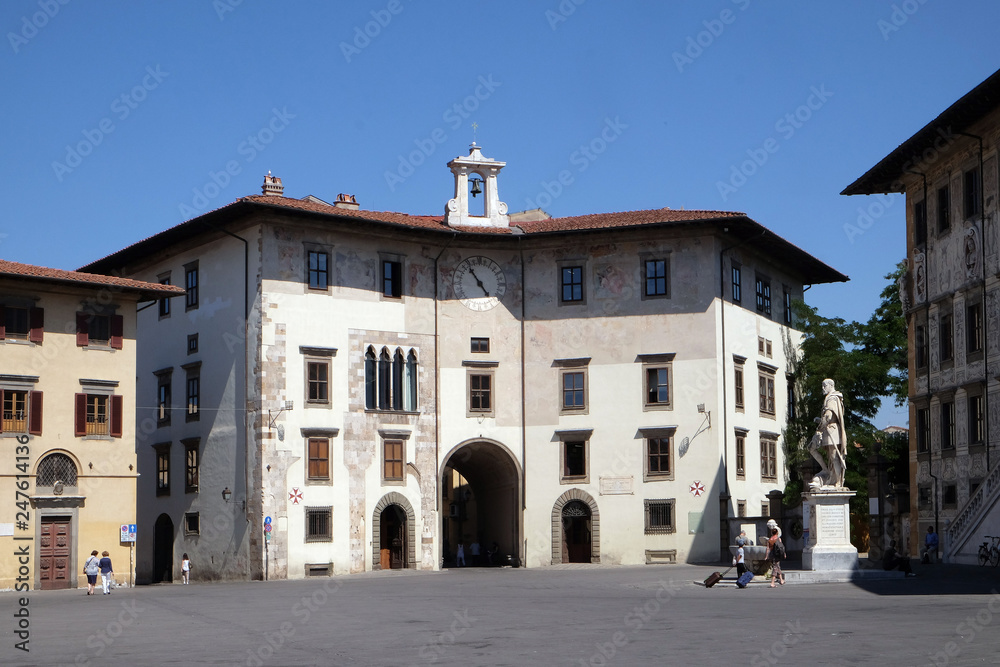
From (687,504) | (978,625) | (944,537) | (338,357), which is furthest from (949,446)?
(978,625)

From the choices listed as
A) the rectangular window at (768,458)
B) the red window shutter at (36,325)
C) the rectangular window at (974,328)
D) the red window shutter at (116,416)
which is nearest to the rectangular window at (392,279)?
the red window shutter at (116,416)

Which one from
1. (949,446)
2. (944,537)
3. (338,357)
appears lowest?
(944,537)

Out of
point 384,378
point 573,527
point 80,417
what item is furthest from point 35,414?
point 573,527

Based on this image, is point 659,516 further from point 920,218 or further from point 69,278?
point 69,278

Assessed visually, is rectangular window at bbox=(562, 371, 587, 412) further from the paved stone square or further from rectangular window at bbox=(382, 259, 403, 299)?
the paved stone square

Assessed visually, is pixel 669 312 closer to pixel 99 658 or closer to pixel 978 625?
pixel 978 625

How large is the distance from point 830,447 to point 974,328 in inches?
362

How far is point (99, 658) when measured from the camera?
16.8 metres

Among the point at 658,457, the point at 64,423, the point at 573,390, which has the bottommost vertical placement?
the point at 658,457

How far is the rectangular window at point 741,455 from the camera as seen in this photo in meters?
48.5

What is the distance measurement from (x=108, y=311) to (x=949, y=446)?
25689 mm

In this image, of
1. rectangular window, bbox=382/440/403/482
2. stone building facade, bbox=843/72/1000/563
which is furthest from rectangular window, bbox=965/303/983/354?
rectangular window, bbox=382/440/403/482

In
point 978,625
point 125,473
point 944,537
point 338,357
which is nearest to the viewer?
point 978,625

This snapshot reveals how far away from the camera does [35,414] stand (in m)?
40.3
